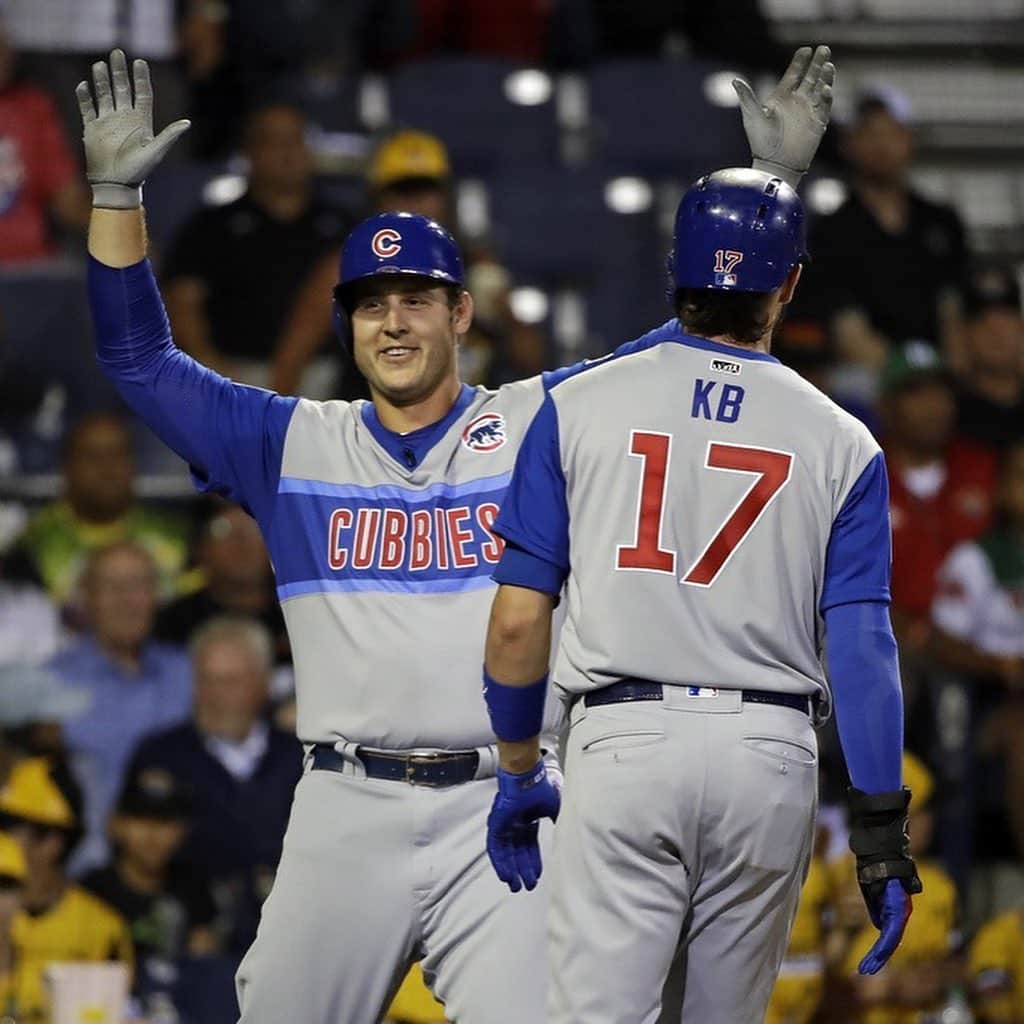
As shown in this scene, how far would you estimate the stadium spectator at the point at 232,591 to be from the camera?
23.3 ft

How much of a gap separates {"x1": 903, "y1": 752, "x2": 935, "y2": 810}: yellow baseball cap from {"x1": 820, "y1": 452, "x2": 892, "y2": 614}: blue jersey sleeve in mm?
3479

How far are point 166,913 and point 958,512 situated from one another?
3.28 meters

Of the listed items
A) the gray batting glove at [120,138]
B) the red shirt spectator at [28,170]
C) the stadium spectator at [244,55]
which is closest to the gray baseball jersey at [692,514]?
the gray batting glove at [120,138]

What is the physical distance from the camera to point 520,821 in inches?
144

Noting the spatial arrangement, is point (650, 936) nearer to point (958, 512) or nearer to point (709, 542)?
point (709, 542)

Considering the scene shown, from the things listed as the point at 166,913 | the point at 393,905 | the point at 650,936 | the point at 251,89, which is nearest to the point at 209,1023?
the point at 166,913

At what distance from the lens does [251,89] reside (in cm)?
917

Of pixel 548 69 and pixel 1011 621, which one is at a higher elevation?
pixel 548 69

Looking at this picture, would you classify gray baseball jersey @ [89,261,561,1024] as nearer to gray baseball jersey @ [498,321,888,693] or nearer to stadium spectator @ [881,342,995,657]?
gray baseball jersey @ [498,321,888,693]

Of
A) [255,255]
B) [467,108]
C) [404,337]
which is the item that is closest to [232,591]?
[255,255]

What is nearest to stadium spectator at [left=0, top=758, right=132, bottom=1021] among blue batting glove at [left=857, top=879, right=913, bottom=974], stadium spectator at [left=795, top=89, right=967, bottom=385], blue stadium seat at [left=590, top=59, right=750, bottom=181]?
blue batting glove at [left=857, top=879, right=913, bottom=974]

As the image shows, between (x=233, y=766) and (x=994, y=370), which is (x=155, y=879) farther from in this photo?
(x=994, y=370)

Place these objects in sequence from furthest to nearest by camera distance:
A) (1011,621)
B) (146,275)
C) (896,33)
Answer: (896,33)
(1011,621)
(146,275)

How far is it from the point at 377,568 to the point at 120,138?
95cm
